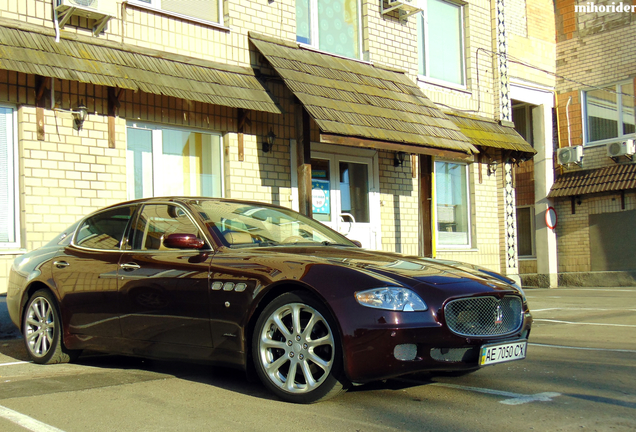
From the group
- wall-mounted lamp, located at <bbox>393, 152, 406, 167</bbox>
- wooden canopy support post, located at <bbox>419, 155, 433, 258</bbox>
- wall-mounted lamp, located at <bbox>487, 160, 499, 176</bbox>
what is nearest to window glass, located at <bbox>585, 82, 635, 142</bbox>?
wall-mounted lamp, located at <bbox>487, 160, 499, 176</bbox>

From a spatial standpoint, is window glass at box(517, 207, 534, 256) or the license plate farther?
window glass at box(517, 207, 534, 256)

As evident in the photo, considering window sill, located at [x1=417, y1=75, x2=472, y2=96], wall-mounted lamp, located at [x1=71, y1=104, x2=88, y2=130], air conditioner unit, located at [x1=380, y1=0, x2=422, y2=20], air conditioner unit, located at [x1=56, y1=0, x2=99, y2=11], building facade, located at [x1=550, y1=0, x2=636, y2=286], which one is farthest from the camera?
building facade, located at [x1=550, y1=0, x2=636, y2=286]

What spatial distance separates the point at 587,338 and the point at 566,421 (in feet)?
12.2

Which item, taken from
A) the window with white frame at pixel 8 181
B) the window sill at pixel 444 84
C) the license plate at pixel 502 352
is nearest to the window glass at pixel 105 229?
the window with white frame at pixel 8 181

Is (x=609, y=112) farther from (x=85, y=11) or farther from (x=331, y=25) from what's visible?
(x=85, y=11)

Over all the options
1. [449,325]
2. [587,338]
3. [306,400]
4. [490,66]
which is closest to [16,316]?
[306,400]

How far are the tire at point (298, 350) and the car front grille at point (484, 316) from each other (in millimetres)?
736

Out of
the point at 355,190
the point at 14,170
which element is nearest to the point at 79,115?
the point at 14,170

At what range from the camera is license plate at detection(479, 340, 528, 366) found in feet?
14.1

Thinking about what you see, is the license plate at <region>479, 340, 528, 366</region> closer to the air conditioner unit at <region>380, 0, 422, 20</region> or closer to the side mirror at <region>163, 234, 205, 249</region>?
the side mirror at <region>163, 234, 205, 249</region>

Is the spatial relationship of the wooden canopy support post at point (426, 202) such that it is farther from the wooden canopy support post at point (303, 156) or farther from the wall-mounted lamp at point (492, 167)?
the wooden canopy support post at point (303, 156)

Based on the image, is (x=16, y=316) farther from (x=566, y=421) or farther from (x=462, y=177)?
(x=462, y=177)

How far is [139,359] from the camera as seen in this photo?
6.37 m

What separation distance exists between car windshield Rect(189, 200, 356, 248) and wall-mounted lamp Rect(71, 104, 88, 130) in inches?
157
